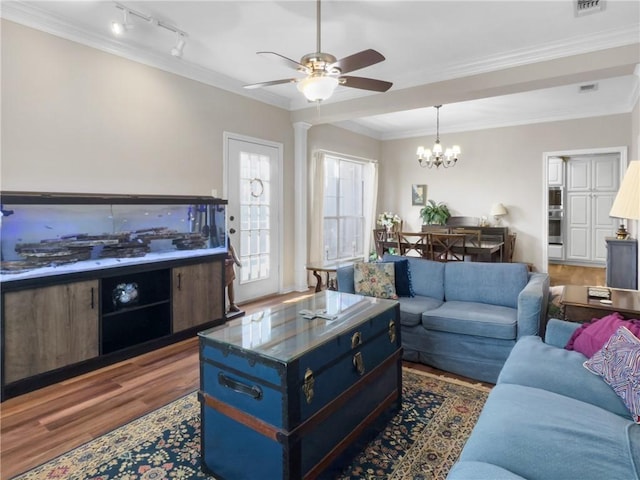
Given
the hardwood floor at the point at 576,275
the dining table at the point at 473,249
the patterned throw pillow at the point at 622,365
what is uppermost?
the dining table at the point at 473,249

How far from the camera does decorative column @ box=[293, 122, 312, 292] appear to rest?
5648mm

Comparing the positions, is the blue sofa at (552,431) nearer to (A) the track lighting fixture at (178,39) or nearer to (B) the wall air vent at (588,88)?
(A) the track lighting fixture at (178,39)

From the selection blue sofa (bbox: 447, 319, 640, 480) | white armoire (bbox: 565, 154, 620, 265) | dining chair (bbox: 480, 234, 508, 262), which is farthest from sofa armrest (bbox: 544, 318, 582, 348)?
white armoire (bbox: 565, 154, 620, 265)

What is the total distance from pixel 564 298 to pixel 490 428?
150 cm

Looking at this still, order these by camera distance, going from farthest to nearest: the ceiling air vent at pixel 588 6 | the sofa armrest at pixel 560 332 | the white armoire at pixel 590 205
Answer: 1. the white armoire at pixel 590 205
2. the ceiling air vent at pixel 588 6
3. the sofa armrest at pixel 560 332

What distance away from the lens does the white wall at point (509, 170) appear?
619cm

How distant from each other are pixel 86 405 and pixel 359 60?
2.93 metres

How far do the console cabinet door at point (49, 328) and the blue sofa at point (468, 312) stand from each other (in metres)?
2.12

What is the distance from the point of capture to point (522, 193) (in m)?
6.73

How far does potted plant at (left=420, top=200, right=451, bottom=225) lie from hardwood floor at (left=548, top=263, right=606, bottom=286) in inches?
82.4

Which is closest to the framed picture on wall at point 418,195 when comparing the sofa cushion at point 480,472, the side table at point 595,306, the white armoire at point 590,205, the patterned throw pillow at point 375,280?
the white armoire at point 590,205

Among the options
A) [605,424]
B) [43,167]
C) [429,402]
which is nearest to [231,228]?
[43,167]

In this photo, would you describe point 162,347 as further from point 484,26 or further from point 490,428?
point 484,26

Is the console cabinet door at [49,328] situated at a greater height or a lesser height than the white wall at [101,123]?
lesser
